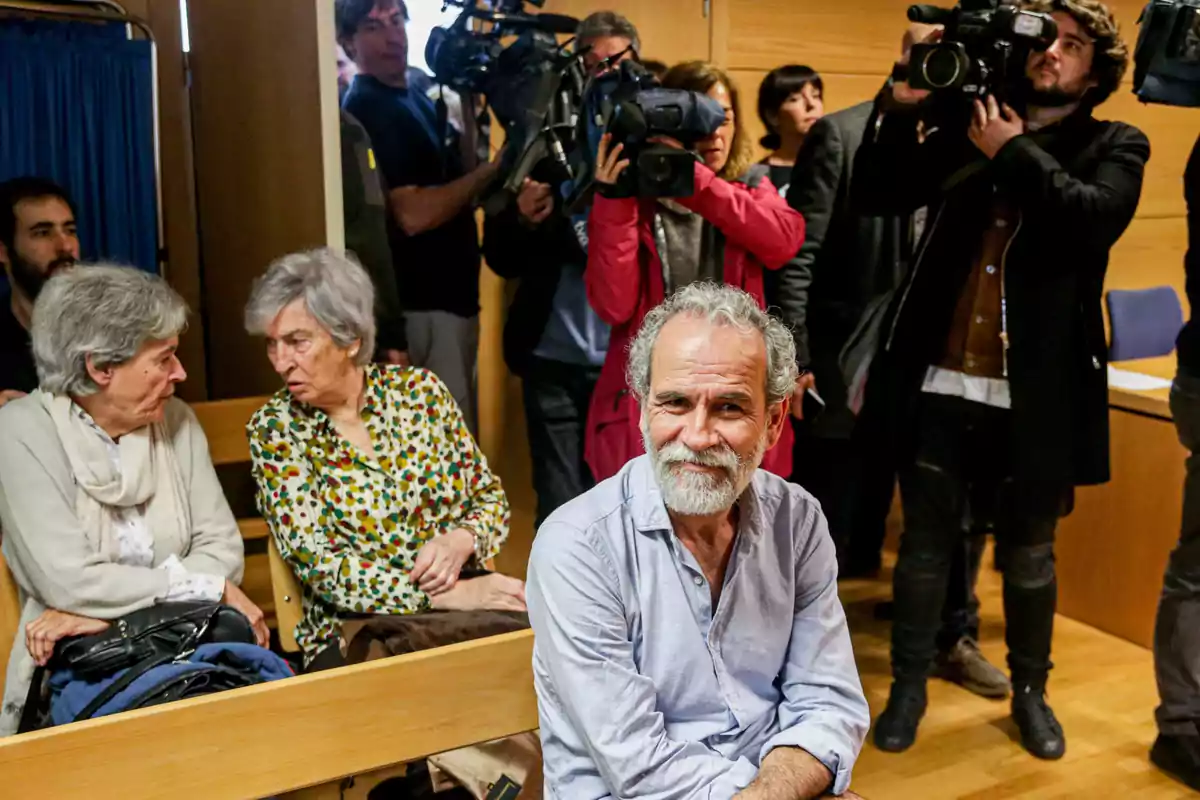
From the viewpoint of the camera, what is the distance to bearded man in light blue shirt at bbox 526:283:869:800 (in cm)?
137

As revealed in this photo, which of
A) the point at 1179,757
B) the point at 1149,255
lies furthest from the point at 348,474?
the point at 1149,255

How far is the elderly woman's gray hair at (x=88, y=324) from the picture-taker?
1.77 metres

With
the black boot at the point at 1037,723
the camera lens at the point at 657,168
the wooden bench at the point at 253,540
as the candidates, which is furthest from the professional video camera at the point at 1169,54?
the wooden bench at the point at 253,540

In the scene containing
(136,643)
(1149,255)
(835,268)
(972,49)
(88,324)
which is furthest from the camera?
(1149,255)

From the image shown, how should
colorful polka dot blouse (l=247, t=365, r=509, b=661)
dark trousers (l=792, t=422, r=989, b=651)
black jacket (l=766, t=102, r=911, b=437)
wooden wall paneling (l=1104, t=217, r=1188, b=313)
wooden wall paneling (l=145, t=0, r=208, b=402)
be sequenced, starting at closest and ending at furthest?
colorful polka dot blouse (l=247, t=365, r=509, b=661) → black jacket (l=766, t=102, r=911, b=437) → wooden wall paneling (l=145, t=0, r=208, b=402) → dark trousers (l=792, t=422, r=989, b=651) → wooden wall paneling (l=1104, t=217, r=1188, b=313)

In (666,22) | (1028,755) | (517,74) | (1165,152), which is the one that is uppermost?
(666,22)

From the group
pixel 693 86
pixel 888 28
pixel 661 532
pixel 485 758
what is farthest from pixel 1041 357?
pixel 888 28

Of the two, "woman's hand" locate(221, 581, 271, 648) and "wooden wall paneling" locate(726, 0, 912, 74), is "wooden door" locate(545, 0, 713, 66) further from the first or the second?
"woman's hand" locate(221, 581, 271, 648)

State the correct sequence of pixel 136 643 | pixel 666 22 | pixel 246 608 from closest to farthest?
pixel 136 643, pixel 246 608, pixel 666 22

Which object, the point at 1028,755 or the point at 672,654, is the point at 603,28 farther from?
the point at 1028,755

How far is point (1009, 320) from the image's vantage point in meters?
2.19

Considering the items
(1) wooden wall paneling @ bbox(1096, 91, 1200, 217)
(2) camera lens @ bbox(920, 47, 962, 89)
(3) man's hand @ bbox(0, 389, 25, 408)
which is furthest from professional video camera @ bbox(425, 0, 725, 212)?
(1) wooden wall paneling @ bbox(1096, 91, 1200, 217)

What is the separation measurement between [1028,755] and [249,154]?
6.85ft

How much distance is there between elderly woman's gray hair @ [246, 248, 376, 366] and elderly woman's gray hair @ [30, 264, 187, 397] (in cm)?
17
